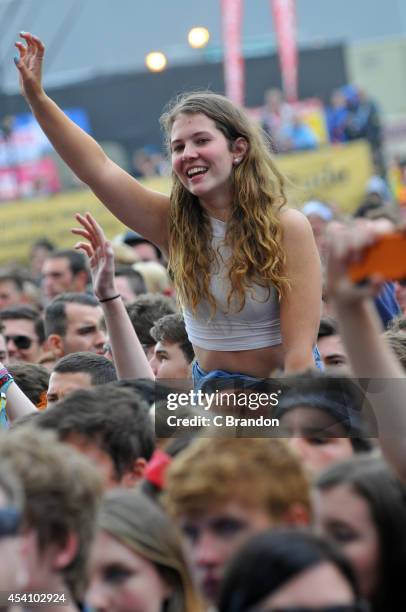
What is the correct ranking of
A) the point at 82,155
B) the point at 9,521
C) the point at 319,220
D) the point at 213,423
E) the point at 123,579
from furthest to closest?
the point at 319,220 < the point at 82,155 < the point at 213,423 < the point at 123,579 < the point at 9,521

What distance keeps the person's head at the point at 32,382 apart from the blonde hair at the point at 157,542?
2.85 meters

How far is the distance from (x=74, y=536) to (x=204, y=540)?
0.99 feet

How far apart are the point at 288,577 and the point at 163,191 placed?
1435 cm

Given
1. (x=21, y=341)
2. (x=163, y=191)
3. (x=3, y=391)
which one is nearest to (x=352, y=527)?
(x=3, y=391)

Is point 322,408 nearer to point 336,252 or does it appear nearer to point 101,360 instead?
point 336,252

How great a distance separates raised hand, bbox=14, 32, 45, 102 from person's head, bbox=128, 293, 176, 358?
1736 mm

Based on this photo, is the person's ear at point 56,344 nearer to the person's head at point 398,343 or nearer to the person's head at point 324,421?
the person's head at point 398,343

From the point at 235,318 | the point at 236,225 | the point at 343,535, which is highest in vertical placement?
the point at 236,225

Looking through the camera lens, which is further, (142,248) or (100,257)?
(142,248)

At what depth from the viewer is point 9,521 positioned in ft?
9.30

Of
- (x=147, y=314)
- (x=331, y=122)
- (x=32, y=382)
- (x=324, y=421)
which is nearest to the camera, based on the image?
(x=324, y=421)

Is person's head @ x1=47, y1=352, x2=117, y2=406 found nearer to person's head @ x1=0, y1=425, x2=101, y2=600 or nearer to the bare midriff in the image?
the bare midriff

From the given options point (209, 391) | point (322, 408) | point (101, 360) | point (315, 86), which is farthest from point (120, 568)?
point (315, 86)

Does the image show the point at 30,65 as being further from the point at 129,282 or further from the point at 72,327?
the point at 129,282
